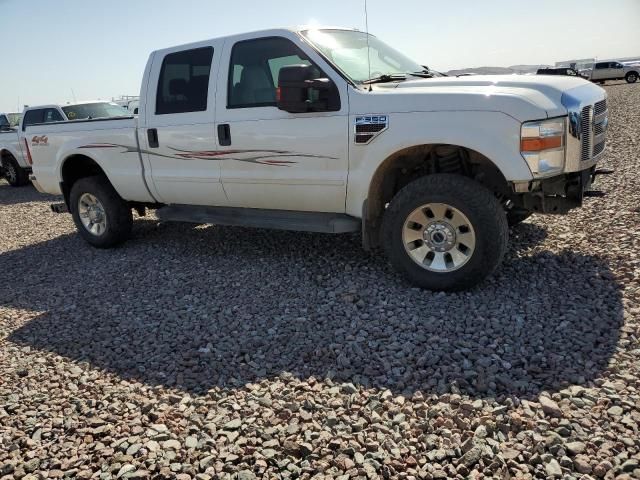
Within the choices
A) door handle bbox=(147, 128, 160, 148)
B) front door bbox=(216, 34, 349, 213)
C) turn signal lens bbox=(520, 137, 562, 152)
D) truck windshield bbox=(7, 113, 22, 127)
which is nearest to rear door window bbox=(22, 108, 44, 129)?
truck windshield bbox=(7, 113, 22, 127)

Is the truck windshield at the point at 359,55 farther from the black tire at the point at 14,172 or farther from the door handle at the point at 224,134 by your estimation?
the black tire at the point at 14,172

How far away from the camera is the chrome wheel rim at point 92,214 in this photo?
6.53 meters

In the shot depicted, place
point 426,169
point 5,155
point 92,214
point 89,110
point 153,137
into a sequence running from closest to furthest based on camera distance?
point 426,169 → point 153,137 → point 92,214 → point 89,110 → point 5,155

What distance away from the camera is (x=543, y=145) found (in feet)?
12.4

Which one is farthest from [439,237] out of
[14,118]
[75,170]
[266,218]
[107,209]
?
[14,118]

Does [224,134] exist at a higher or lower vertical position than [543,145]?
higher

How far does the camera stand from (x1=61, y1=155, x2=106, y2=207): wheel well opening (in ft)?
21.9

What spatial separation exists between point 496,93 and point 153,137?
138 inches

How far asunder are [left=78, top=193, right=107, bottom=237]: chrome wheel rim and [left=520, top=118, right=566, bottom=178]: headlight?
4853 mm

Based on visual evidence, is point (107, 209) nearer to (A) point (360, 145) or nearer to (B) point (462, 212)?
(A) point (360, 145)

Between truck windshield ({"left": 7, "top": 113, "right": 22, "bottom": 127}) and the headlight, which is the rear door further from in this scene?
truck windshield ({"left": 7, "top": 113, "right": 22, "bottom": 127})

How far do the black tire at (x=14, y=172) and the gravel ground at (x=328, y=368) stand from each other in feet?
29.7

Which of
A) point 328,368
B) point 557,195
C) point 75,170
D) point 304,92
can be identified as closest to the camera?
point 328,368

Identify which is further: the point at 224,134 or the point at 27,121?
the point at 27,121
